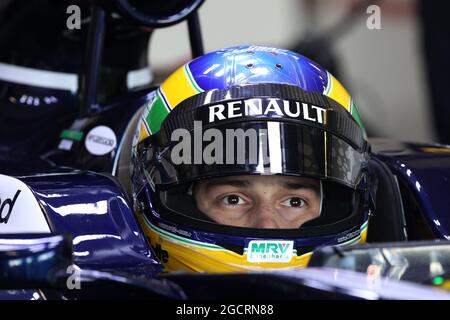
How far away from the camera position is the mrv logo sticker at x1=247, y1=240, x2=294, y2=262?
1.94 m

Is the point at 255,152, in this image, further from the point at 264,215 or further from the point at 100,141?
the point at 100,141

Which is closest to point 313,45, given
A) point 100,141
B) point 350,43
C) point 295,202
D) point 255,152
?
point 350,43

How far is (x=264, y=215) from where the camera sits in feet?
6.70

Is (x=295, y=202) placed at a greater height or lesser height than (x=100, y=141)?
lesser

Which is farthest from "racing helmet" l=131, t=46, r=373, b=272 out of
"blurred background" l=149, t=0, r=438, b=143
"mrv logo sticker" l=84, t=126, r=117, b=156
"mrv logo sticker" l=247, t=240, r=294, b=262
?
"blurred background" l=149, t=0, r=438, b=143

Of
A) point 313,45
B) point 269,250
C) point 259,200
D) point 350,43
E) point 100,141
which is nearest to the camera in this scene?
point 269,250

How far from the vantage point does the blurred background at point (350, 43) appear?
17.0 ft

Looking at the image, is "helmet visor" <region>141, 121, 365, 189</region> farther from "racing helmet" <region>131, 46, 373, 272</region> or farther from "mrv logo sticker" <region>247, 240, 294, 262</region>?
"mrv logo sticker" <region>247, 240, 294, 262</region>

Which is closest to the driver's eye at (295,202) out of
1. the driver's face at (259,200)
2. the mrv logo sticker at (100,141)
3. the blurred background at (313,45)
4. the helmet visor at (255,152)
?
the driver's face at (259,200)

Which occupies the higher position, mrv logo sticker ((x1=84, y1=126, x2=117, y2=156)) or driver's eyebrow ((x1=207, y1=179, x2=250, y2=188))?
mrv logo sticker ((x1=84, y1=126, x2=117, y2=156))

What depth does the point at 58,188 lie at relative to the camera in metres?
1.95

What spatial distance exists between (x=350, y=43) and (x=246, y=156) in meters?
4.23

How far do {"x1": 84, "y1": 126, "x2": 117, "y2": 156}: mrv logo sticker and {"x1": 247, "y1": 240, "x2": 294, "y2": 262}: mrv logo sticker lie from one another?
56cm

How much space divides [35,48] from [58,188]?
0.92m
